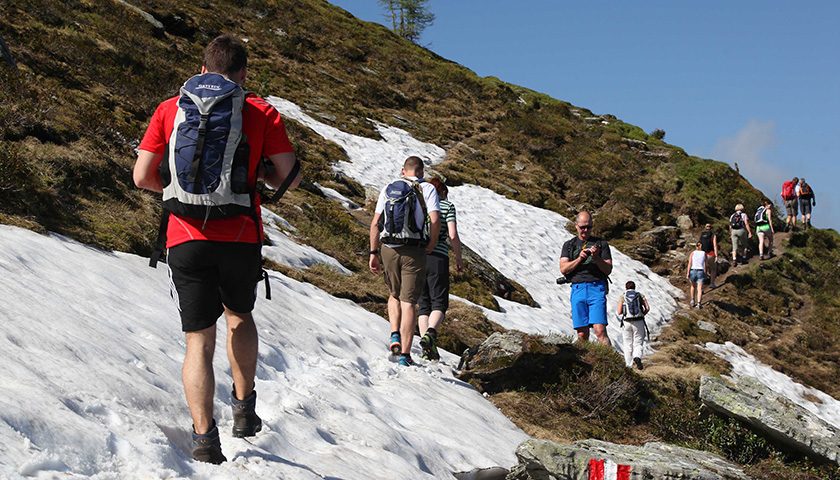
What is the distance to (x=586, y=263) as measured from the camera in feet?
32.0

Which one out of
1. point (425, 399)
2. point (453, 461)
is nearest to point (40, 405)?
point (453, 461)

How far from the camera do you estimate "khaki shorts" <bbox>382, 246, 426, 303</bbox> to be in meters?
7.56

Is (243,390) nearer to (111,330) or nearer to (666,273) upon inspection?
(111,330)

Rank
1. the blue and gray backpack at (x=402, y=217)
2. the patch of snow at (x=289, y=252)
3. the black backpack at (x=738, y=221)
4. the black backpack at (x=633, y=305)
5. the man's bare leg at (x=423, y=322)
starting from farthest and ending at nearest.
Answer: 1. the black backpack at (x=738, y=221)
2. the black backpack at (x=633, y=305)
3. the patch of snow at (x=289, y=252)
4. the man's bare leg at (x=423, y=322)
5. the blue and gray backpack at (x=402, y=217)

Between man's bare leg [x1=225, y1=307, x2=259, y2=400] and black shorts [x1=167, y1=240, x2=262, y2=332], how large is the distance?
0.17m

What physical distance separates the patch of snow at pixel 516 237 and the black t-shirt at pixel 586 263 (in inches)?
235

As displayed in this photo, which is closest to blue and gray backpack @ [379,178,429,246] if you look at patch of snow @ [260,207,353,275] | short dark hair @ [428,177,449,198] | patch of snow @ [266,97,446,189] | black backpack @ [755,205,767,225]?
short dark hair @ [428,177,449,198]

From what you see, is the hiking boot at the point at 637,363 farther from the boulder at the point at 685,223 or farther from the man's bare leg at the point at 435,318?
the boulder at the point at 685,223

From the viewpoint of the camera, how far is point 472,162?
30000mm

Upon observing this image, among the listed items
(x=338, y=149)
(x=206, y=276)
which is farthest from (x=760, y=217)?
(x=206, y=276)

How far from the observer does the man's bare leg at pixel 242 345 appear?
4012 millimetres

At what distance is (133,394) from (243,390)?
2.31 feet

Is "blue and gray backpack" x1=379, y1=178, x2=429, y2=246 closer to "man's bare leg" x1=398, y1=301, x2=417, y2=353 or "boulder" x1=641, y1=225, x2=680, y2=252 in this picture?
"man's bare leg" x1=398, y1=301, x2=417, y2=353

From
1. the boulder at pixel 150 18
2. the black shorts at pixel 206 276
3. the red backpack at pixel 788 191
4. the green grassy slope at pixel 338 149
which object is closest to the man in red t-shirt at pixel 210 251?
the black shorts at pixel 206 276
